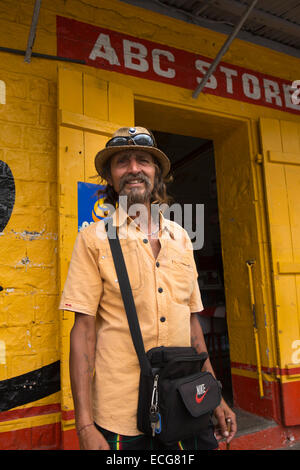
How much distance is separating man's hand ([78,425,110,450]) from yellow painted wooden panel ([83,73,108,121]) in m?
2.38

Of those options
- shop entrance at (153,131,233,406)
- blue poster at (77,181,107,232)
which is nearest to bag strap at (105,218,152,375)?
blue poster at (77,181,107,232)

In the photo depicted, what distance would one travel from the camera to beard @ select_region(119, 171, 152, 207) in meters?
1.74

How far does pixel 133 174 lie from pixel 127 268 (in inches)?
18.6

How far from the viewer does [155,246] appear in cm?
176

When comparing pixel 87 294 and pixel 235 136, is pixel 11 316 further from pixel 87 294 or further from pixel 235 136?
pixel 235 136

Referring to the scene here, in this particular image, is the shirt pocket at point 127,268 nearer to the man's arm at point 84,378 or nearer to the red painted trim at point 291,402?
the man's arm at point 84,378

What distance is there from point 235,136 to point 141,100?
126cm

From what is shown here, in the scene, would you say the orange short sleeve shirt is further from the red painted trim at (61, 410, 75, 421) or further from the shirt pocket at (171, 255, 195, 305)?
the red painted trim at (61, 410, 75, 421)

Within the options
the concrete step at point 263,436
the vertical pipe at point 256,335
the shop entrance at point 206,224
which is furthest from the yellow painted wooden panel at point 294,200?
the concrete step at point 263,436

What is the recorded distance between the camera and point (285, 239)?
374cm

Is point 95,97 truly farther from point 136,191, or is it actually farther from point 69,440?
point 69,440

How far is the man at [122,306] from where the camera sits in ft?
4.68

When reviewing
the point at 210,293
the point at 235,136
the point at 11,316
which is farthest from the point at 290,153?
the point at 11,316

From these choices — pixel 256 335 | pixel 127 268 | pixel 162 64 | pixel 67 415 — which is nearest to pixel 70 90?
pixel 162 64
